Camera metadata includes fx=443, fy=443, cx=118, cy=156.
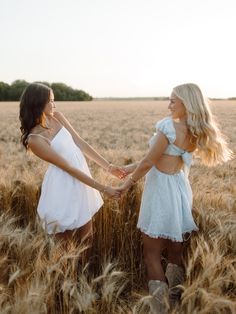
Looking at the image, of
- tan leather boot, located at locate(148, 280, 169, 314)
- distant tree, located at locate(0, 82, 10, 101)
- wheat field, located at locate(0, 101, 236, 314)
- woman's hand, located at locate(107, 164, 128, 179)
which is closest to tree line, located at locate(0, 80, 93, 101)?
distant tree, located at locate(0, 82, 10, 101)

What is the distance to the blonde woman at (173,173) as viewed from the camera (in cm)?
283

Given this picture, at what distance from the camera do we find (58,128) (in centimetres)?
323

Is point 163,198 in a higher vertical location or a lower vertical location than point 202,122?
lower

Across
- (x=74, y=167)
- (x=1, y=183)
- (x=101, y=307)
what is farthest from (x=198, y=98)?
(x=1, y=183)

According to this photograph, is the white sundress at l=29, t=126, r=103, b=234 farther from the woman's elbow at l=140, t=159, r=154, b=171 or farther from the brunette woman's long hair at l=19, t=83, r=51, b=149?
the woman's elbow at l=140, t=159, r=154, b=171

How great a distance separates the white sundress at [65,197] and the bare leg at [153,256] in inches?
17.6

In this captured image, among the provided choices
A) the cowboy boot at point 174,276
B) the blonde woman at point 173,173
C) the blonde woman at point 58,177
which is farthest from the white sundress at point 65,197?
the cowboy boot at point 174,276

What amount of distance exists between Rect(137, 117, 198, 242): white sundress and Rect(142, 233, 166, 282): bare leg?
0.17ft

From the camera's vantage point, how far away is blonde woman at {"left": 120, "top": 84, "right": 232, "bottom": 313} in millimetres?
2832

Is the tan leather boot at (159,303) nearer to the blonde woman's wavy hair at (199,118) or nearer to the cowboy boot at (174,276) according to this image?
the cowboy boot at (174,276)

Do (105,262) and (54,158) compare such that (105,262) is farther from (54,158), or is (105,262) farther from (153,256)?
(54,158)

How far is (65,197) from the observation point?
10.1 feet

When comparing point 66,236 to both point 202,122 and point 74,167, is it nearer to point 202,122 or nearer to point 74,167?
point 74,167

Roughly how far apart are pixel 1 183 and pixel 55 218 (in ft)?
2.77
